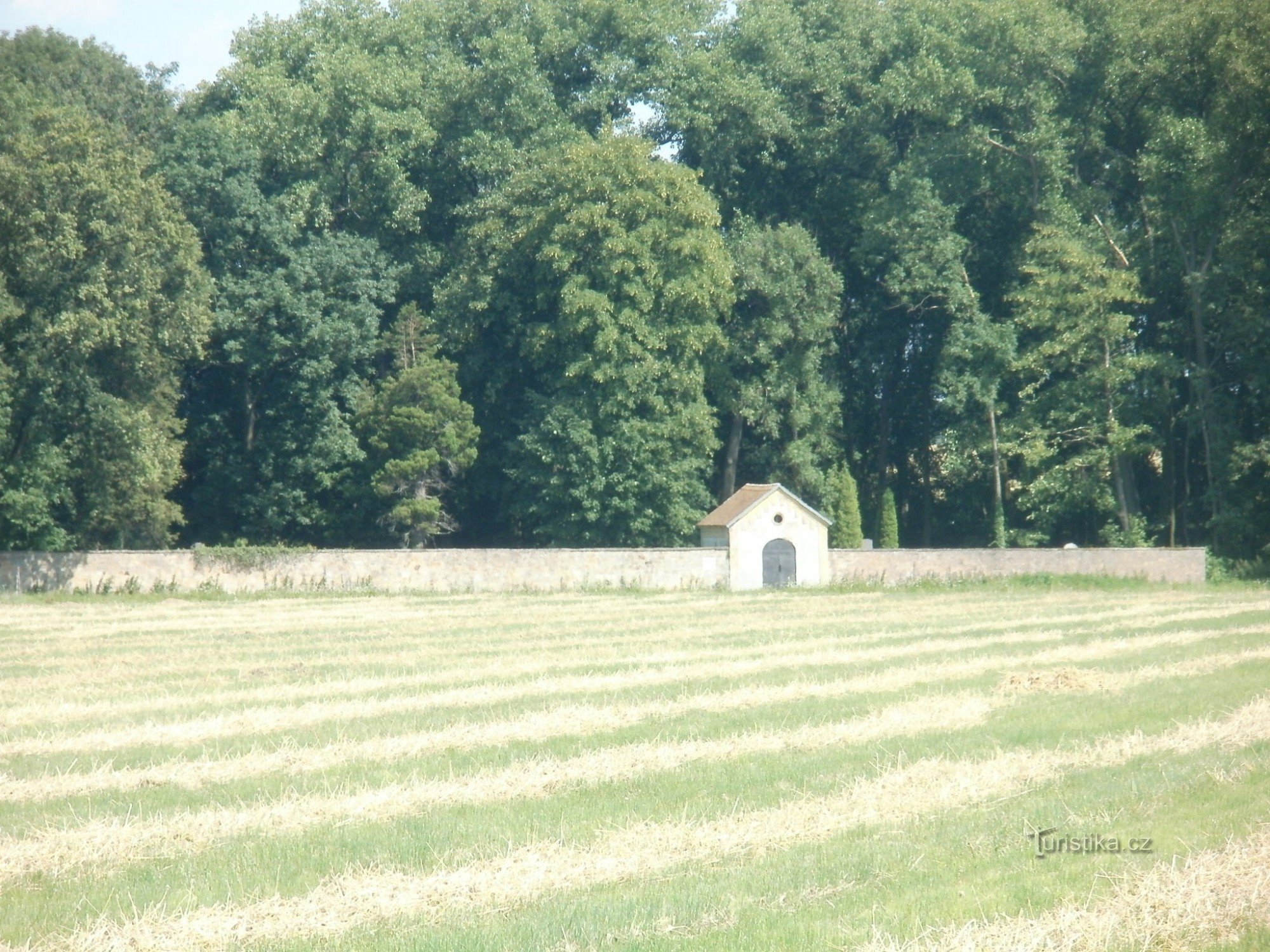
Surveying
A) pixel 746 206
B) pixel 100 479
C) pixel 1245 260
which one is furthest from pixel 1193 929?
pixel 746 206

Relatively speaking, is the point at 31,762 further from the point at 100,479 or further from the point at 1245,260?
the point at 1245,260

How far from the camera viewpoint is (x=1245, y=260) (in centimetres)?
4806

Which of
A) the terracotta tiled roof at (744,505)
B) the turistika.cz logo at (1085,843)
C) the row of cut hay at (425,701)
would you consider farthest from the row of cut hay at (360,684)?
the terracotta tiled roof at (744,505)

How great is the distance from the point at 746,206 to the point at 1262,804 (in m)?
56.5

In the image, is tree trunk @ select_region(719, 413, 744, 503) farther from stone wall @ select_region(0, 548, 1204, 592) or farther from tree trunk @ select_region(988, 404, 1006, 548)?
stone wall @ select_region(0, 548, 1204, 592)

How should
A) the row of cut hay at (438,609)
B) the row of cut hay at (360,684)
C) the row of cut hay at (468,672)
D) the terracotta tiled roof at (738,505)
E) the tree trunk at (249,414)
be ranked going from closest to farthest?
the row of cut hay at (360,684)
the row of cut hay at (468,672)
the row of cut hay at (438,609)
the terracotta tiled roof at (738,505)
the tree trunk at (249,414)

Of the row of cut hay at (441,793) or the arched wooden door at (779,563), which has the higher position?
the arched wooden door at (779,563)

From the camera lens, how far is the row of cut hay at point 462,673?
1744 centimetres

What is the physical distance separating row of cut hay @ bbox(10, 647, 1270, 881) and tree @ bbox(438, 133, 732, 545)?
36713 millimetres

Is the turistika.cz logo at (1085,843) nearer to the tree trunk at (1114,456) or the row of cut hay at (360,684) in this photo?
the row of cut hay at (360,684)

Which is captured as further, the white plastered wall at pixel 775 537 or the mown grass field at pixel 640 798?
the white plastered wall at pixel 775 537

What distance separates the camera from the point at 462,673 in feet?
68.9

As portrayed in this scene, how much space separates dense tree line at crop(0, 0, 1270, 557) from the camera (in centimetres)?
5109

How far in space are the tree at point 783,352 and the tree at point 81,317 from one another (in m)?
23.9
